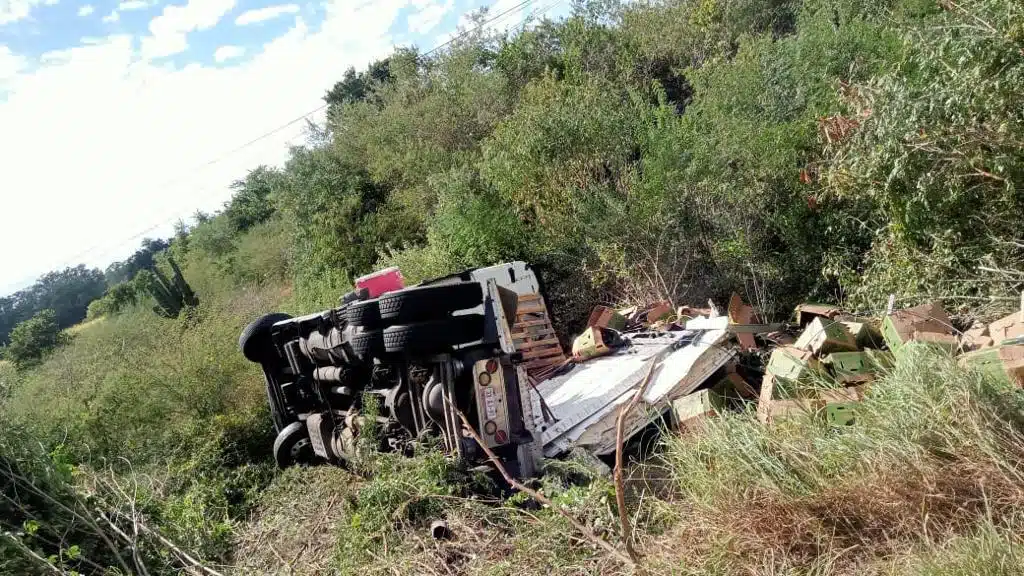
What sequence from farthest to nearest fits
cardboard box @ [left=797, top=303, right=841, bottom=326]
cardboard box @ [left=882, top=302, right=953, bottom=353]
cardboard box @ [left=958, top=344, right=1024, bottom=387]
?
cardboard box @ [left=797, top=303, right=841, bottom=326] → cardboard box @ [left=882, top=302, right=953, bottom=353] → cardboard box @ [left=958, top=344, right=1024, bottom=387]

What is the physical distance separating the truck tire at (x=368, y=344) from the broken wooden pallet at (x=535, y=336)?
2949 millimetres

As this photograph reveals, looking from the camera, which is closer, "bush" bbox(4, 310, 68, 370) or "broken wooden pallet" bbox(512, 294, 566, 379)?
"broken wooden pallet" bbox(512, 294, 566, 379)

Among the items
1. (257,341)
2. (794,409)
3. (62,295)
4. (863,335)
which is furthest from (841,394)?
(62,295)

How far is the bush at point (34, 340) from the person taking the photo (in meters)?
23.2

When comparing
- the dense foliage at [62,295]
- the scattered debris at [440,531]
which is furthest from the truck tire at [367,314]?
the dense foliage at [62,295]

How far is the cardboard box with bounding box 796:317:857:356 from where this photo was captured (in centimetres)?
588

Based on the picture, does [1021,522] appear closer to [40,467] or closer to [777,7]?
[40,467]

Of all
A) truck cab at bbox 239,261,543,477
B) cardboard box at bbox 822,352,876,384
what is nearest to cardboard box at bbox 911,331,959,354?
cardboard box at bbox 822,352,876,384

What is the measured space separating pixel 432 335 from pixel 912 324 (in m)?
3.91

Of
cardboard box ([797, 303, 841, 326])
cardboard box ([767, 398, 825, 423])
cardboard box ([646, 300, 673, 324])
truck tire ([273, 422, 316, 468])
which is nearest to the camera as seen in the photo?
cardboard box ([767, 398, 825, 423])

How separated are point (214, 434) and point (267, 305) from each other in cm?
1275

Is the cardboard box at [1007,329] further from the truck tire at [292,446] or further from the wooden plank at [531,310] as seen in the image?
the truck tire at [292,446]

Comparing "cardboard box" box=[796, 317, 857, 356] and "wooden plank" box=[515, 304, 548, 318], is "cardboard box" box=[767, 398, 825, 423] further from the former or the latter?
"wooden plank" box=[515, 304, 548, 318]

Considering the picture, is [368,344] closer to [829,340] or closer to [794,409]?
[794,409]
